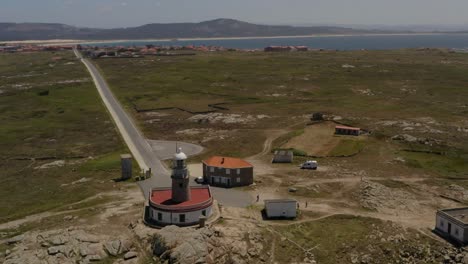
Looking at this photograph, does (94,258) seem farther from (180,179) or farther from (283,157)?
(283,157)

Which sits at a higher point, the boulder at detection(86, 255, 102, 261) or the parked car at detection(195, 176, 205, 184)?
the parked car at detection(195, 176, 205, 184)

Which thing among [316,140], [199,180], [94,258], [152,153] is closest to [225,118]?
[316,140]

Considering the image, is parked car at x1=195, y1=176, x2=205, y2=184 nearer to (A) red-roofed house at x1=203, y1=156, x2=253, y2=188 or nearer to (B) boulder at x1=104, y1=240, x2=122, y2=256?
(A) red-roofed house at x1=203, y1=156, x2=253, y2=188

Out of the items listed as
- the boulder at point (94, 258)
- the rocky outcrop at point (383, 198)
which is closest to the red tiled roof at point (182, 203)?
the boulder at point (94, 258)

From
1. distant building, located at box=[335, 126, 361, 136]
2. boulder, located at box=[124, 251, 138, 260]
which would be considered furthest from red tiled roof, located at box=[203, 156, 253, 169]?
distant building, located at box=[335, 126, 361, 136]

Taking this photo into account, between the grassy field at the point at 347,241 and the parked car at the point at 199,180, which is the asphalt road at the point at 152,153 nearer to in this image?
the parked car at the point at 199,180
